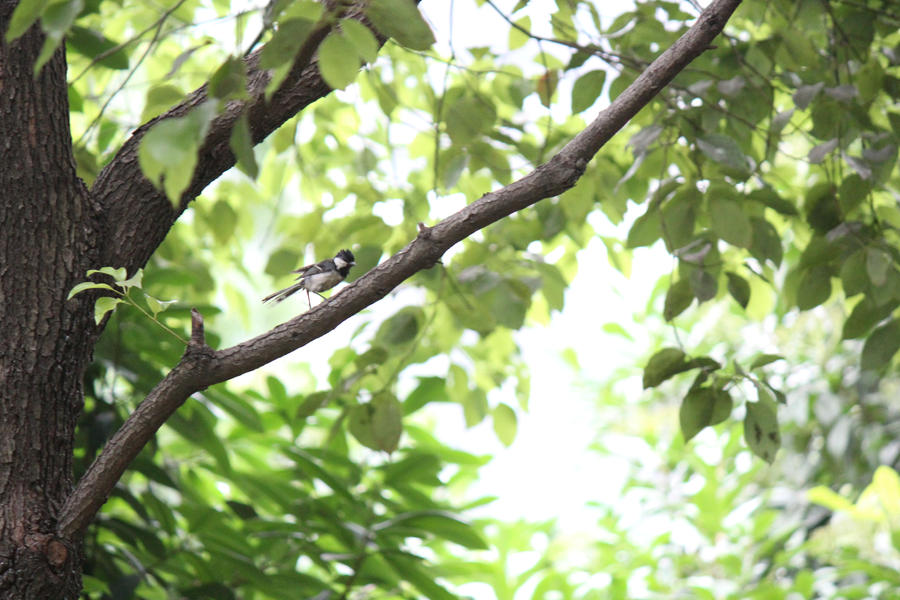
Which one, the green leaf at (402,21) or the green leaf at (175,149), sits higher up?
the green leaf at (402,21)

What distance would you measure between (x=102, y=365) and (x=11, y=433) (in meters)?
1.08

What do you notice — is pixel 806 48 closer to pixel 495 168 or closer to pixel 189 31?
pixel 495 168

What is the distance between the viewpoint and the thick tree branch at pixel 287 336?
5.46ft

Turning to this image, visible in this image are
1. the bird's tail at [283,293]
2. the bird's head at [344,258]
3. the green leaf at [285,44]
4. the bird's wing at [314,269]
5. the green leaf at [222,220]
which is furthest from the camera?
the green leaf at [222,220]

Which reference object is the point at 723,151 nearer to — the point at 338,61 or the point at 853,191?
the point at 853,191

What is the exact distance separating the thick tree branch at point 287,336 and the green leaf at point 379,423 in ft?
2.71

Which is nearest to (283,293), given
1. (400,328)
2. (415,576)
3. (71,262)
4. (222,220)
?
(400,328)

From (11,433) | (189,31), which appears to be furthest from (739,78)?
(189,31)

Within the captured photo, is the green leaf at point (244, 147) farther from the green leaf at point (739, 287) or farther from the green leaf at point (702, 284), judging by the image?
the green leaf at point (739, 287)

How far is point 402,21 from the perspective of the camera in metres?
1.52

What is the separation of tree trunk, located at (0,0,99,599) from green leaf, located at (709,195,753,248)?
1546 mm

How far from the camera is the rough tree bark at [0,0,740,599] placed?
1.67m

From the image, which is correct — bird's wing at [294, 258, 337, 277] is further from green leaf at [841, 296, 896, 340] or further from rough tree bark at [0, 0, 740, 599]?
green leaf at [841, 296, 896, 340]

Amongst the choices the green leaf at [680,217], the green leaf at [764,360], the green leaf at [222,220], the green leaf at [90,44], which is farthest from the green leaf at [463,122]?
the green leaf at [222,220]
